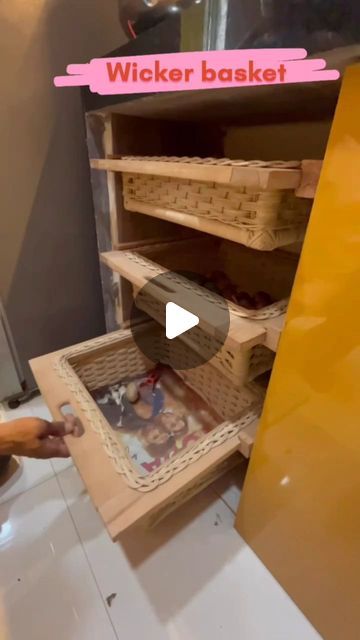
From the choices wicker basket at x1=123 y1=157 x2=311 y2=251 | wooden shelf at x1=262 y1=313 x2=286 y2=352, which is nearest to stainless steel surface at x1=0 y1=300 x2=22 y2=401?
Result: wicker basket at x1=123 y1=157 x2=311 y2=251

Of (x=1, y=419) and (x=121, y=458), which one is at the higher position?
(x=1, y=419)

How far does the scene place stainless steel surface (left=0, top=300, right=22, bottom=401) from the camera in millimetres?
858

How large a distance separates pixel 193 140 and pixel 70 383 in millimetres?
715

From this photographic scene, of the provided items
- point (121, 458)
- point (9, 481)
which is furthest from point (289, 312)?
point (9, 481)

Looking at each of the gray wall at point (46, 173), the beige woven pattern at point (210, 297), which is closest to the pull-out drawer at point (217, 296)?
the beige woven pattern at point (210, 297)

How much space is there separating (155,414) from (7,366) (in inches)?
18.9

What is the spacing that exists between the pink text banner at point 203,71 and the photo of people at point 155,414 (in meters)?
0.73

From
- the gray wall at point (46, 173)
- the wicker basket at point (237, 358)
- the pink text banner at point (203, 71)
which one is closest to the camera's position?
the pink text banner at point (203, 71)

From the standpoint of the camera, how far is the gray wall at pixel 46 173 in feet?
2.13

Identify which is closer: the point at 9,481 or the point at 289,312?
the point at 289,312

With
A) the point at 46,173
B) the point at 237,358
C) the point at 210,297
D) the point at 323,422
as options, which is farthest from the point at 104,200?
the point at 323,422

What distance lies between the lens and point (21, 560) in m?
0.64

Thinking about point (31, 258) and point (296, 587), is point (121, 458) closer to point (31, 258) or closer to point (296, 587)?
point (296, 587)

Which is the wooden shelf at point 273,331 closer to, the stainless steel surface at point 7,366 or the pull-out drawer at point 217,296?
the pull-out drawer at point 217,296
